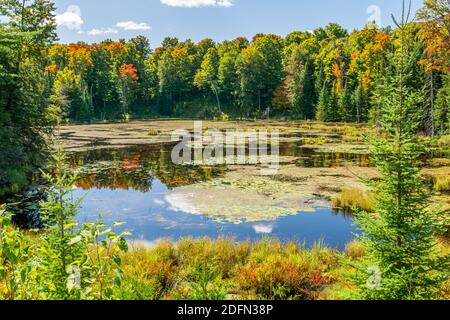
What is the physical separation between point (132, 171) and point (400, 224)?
19.0 metres

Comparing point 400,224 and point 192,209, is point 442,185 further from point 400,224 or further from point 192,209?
point 400,224

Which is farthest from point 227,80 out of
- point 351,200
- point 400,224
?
point 400,224

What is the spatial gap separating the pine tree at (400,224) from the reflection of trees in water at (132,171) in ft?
45.9

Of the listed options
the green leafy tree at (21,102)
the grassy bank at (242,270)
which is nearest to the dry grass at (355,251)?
the grassy bank at (242,270)

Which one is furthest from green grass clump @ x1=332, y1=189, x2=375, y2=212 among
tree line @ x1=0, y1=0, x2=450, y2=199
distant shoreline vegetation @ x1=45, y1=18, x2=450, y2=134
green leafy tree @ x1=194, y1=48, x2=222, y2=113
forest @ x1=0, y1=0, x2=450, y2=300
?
green leafy tree @ x1=194, y1=48, x2=222, y2=113

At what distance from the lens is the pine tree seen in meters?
5.57

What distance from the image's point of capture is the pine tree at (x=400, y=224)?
557 cm

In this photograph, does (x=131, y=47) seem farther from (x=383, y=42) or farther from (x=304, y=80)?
(x=383, y=42)

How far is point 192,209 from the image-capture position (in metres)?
15.0

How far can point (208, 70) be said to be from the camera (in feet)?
290

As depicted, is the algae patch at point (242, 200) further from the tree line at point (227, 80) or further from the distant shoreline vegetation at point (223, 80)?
the distant shoreline vegetation at point (223, 80)
